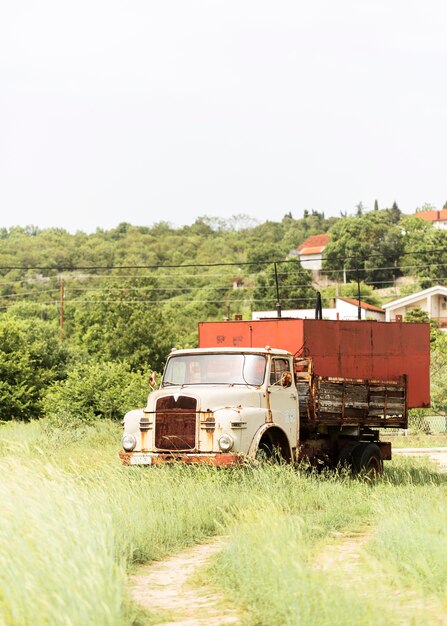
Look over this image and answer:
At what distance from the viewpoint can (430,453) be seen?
29109 mm

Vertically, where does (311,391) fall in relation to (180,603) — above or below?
above

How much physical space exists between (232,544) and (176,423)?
585cm

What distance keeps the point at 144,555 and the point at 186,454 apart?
490 centimetres

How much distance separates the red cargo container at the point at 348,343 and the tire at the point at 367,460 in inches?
56.3

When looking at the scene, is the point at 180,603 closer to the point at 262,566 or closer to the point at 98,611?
the point at 262,566

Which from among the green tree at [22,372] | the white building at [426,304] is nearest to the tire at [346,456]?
the green tree at [22,372]

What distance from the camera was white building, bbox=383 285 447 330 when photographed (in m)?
94.6

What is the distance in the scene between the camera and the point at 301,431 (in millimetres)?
17656

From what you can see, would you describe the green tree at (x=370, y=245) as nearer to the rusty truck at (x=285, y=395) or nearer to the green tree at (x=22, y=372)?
the green tree at (x=22, y=372)

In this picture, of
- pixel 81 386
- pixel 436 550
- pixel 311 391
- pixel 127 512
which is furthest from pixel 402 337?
pixel 81 386

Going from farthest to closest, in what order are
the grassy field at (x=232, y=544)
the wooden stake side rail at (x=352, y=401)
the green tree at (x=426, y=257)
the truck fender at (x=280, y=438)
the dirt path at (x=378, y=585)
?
1. the green tree at (x=426, y=257)
2. the wooden stake side rail at (x=352, y=401)
3. the truck fender at (x=280, y=438)
4. the dirt path at (x=378, y=585)
5. the grassy field at (x=232, y=544)

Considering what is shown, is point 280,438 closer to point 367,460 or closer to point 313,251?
point 367,460

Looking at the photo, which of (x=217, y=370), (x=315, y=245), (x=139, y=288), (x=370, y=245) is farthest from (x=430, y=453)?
(x=315, y=245)

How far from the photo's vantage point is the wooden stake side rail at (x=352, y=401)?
1744cm
